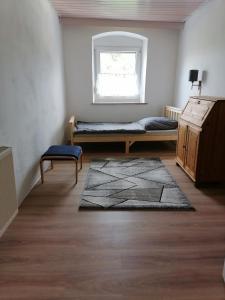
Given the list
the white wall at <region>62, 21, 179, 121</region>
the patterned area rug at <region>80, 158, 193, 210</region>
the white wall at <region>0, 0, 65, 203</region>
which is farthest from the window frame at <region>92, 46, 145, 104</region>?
the patterned area rug at <region>80, 158, 193, 210</region>

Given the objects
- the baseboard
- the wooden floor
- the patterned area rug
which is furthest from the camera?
the patterned area rug

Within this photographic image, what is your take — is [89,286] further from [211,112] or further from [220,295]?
[211,112]

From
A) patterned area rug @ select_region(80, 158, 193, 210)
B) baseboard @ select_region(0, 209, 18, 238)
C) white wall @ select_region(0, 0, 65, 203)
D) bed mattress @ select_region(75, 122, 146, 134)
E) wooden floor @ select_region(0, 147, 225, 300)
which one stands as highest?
white wall @ select_region(0, 0, 65, 203)

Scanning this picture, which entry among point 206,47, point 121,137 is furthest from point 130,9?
point 121,137

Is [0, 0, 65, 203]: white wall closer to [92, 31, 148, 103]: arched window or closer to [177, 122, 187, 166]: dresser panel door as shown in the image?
[92, 31, 148, 103]: arched window

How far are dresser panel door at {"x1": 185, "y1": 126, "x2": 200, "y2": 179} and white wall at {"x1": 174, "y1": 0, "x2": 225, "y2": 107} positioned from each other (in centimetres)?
70

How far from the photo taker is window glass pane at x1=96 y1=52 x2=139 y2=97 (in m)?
4.94

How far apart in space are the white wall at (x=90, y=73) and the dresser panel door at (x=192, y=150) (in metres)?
2.17

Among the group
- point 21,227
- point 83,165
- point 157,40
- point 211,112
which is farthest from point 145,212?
point 157,40

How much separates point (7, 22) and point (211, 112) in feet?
7.40

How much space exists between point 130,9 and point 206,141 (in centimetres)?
247

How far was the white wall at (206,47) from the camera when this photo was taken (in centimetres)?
309

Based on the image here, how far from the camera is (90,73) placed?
477cm

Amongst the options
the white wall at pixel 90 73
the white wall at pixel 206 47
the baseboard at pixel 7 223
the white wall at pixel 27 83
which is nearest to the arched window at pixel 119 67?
the white wall at pixel 90 73
